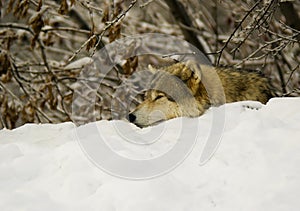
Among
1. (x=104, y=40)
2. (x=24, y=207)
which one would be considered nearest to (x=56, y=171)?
(x=24, y=207)

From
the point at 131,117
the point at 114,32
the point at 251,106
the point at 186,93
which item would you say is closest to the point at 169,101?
the point at 186,93

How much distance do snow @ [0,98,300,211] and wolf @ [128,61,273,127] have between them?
42.3 inches

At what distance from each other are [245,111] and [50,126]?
1726 millimetres

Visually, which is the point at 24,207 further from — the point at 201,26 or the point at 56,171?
the point at 201,26

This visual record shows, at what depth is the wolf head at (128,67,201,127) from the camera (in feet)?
18.2

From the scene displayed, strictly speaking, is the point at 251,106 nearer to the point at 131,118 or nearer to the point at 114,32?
the point at 131,118

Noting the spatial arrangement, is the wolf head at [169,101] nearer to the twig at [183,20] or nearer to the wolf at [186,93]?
the wolf at [186,93]

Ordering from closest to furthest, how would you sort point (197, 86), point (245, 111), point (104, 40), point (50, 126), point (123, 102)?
point (245, 111)
point (50, 126)
point (197, 86)
point (123, 102)
point (104, 40)

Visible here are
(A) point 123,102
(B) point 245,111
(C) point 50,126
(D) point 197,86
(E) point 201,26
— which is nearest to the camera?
(B) point 245,111

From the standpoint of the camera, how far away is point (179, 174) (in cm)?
376

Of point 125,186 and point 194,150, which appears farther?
point 194,150

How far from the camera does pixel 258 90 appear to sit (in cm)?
591

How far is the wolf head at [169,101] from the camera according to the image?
18.2 feet

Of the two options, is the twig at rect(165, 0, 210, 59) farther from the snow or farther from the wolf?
the snow
